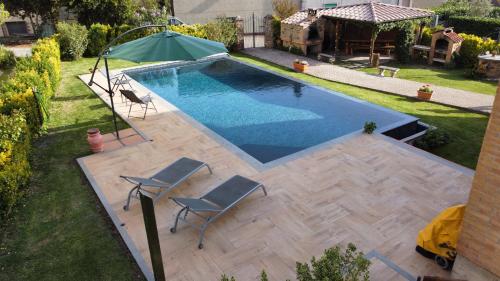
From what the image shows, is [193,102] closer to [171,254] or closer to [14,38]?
[171,254]

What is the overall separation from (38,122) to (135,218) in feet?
19.4

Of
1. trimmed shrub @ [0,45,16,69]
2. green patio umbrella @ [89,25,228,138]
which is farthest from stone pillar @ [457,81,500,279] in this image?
trimmed shrub @ [0,45,16,69]

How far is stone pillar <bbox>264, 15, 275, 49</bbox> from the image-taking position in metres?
24.7

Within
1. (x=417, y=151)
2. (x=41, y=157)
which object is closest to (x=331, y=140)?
(x=417, y=151)

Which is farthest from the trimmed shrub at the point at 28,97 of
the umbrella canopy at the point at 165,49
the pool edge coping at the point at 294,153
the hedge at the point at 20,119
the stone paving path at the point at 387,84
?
the stone paving path at the point at 387,84

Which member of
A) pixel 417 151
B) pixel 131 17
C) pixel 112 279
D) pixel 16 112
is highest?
pixel 131 17

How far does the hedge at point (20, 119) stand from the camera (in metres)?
7.51

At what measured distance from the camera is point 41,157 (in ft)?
32.9

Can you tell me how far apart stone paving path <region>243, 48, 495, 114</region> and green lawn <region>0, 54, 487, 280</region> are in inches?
41.5

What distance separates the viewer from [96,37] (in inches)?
886

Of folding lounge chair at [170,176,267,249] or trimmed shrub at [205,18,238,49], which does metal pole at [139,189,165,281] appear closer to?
folding lounge chair at [170,176,267,249]

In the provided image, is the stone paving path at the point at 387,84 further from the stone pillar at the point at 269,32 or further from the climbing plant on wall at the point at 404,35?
the climbing plant on wall at the point at 404,35

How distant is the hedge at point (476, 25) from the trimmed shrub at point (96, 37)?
25.1 m

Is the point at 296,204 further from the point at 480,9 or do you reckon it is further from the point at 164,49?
the point at 480,9
